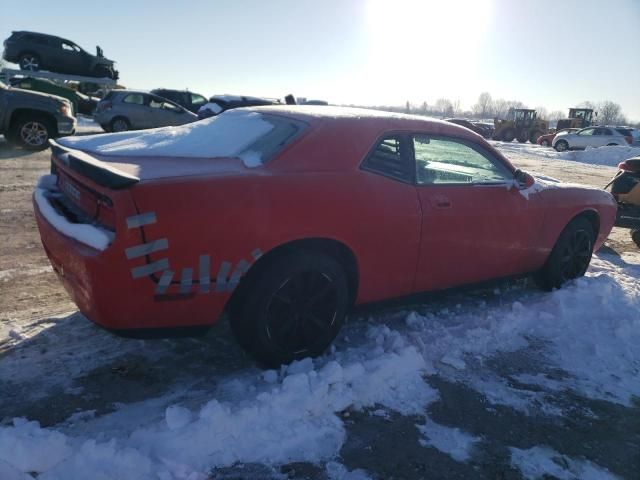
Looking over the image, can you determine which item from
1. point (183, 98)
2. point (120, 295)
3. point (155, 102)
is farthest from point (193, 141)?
point (183, 98)

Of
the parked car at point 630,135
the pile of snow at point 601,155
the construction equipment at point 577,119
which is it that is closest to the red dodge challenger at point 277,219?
the pile of snow at point 601,155

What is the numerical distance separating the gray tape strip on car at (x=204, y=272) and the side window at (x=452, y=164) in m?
Result: 1.57

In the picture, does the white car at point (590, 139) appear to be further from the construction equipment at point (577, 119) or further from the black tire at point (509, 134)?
the construction equipment at point (577, 119)

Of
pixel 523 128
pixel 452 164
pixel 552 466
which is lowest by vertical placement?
pixel 552 466

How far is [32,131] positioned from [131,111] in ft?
17.2

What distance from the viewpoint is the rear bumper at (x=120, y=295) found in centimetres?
231

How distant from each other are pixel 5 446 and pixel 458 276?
290cm

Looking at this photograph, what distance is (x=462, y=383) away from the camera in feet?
9.90

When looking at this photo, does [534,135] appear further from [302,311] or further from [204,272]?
[204,272]

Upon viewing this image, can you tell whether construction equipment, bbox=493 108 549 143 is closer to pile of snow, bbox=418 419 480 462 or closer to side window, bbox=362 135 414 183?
side window, bbox=362 135 414 183

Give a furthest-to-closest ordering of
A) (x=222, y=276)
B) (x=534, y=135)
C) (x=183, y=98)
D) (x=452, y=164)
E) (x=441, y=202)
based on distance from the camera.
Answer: (x=534, y=135)
(x=183, y=98)
(x=452, y=164)
(x=441, y=202)
(x=222, y=276)

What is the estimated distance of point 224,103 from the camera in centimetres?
1681

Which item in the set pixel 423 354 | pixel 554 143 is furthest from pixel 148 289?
pixel 554 143

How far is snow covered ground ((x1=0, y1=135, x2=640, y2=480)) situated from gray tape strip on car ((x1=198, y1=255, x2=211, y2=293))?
0.57m
